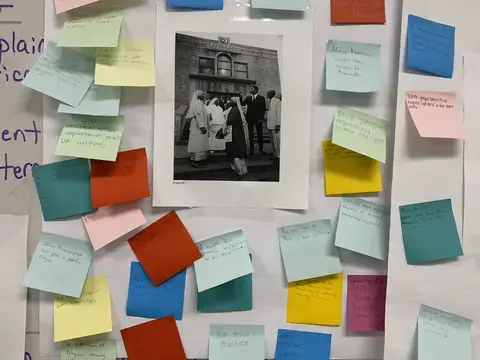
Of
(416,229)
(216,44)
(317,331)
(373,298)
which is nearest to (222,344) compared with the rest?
(317,331)

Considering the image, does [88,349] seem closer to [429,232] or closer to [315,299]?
[315,299]

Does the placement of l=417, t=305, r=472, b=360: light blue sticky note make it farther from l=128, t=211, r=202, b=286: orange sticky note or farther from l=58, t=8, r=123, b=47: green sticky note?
l=58, t=8, r=123, b=47: green sticky note

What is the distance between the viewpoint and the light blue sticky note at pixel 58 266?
829 millimetres

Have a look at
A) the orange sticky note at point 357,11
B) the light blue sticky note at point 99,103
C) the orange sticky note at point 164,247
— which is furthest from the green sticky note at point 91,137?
the orange sticky note at point 357,11

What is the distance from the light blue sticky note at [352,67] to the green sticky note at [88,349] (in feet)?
1.84

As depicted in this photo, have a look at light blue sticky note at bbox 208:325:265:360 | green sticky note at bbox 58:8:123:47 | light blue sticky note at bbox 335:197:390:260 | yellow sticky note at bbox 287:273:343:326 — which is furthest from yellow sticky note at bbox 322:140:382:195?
green sticky note at bbox 58:8:123:47

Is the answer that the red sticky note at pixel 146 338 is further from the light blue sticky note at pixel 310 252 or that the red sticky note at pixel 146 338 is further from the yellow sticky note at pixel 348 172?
the yellow sticky note at pixel 348 172

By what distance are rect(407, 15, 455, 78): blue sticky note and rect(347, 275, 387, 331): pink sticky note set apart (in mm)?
352

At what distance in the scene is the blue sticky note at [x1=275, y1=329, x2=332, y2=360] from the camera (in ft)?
2.84

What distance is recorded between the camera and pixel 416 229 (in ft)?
2.73

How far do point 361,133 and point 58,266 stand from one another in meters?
0.53

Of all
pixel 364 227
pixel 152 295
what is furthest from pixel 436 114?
pixel 152 295

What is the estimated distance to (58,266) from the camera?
832 mm

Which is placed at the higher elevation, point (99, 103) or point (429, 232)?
point (99, 103)
